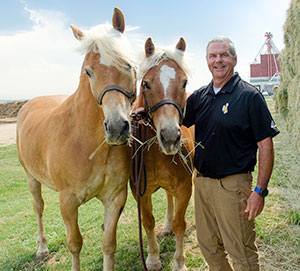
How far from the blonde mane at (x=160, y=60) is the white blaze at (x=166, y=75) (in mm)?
124

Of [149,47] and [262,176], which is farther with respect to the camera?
[149,47]

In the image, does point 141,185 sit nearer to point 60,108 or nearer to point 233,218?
point 233,218

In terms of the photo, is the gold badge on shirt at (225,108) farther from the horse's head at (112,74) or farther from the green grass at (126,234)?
the green grass at (126,234)

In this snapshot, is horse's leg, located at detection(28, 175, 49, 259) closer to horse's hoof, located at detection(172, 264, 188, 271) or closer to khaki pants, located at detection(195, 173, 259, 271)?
horse's hoof, located at detection(172, 264, 188, 271)

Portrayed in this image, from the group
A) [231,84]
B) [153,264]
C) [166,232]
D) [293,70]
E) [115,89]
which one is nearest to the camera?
[115,89]

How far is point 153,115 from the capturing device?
7.22 ft

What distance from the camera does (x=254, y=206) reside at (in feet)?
6.38

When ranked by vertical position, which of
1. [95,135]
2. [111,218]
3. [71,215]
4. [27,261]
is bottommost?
[27,261]

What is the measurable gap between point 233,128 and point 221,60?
58cm

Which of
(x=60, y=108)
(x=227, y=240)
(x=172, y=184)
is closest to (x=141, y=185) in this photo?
(x=172, y=184)

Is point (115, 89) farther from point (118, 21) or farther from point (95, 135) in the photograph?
point (118, 21)

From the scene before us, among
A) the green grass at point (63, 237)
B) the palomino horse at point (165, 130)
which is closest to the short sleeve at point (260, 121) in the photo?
the palomino horse at point (165, 130)

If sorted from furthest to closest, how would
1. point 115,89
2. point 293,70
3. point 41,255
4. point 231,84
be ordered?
point 293,70, point 41,255, point 231,84, point 115,89

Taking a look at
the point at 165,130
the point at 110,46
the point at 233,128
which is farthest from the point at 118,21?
the point at 233,128
